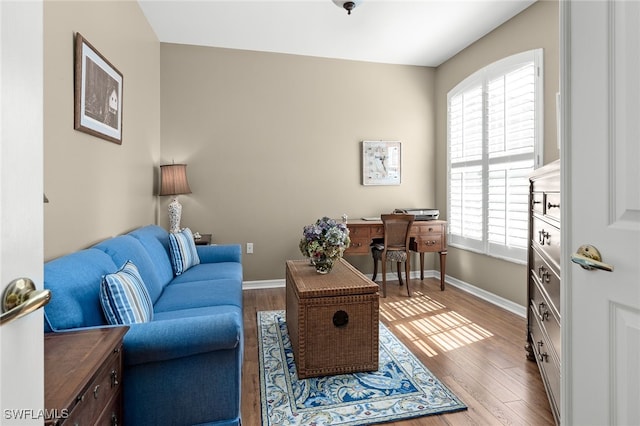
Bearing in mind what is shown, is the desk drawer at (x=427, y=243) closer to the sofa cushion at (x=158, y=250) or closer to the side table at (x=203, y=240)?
the side table at (x=203, y=240)

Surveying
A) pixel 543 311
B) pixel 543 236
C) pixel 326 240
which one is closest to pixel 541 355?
pixel 543 311

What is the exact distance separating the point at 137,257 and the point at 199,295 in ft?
1.47

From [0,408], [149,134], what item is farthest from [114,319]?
[149,134]

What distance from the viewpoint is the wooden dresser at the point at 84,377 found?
2.77ft

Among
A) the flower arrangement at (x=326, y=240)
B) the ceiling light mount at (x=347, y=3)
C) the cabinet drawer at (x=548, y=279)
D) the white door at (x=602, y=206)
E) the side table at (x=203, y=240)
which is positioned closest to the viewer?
the white door at (x=602, y=206)

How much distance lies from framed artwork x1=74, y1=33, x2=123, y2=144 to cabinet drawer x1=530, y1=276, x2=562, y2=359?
2724mm

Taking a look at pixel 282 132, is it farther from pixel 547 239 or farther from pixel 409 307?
pixel 547 239

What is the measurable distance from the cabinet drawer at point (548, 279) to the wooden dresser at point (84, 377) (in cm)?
178

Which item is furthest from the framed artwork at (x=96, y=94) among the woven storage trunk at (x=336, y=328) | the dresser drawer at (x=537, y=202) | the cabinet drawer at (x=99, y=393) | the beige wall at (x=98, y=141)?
the dresser drawer at (x=537, y=202)

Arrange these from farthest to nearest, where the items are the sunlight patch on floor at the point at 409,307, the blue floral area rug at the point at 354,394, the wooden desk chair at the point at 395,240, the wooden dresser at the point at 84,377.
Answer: the wooden desk chair at the point at 395,240
the sunlight patch on floor at the point at 409,307
the blue floral area rug at the point at 354,394
the wooden dresser at the point at 84,377

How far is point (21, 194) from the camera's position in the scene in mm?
523

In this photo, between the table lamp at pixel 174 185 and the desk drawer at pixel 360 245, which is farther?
the desk drawer at pixel 360 245

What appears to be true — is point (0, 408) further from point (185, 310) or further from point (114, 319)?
point (185, 310)

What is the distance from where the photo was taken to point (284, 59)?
4117 millimetres
